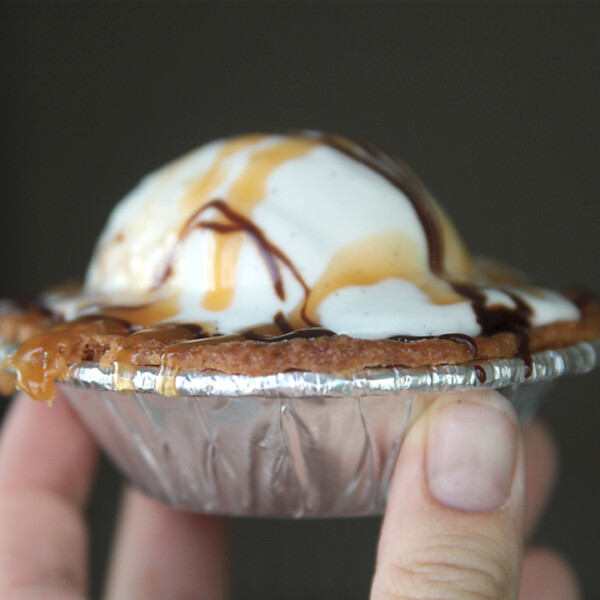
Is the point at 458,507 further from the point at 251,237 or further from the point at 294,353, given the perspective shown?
the point at 251,237

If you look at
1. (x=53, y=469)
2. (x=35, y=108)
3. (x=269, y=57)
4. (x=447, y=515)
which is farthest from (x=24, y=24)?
(x=447, y=515)

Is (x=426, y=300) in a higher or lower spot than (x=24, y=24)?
lower

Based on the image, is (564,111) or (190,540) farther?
(564,111)

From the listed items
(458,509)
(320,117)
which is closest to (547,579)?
(458,509)

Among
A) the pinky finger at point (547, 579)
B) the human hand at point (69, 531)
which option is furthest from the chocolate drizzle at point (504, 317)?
the human hand at point (69, 531)

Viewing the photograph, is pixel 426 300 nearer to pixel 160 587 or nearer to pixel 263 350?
pixel 263 350

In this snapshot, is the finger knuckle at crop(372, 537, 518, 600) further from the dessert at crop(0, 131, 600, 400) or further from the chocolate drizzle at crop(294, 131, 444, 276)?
the chocolate drizzle at crop(294, 131, 444, 276)

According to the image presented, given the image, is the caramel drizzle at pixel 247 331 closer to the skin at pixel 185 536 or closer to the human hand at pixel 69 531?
the skin at pixel 185 536
